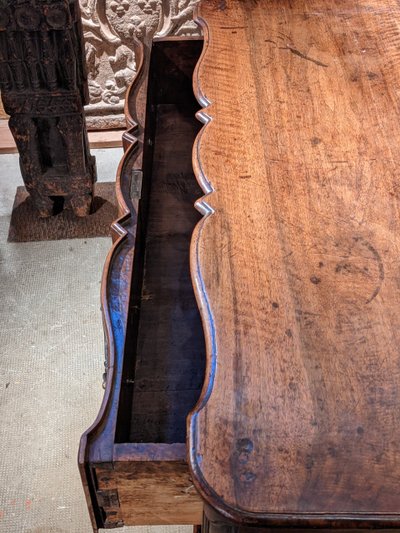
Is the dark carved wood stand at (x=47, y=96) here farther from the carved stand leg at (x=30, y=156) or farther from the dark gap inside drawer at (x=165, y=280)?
the dark gap inside drawer at (x=165, y=280)

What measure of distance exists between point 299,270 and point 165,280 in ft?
1.42

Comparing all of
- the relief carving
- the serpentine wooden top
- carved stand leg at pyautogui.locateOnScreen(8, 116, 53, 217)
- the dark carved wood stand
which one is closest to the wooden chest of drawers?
the serpentine wooden top

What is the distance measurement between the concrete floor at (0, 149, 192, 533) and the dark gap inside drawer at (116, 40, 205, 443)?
16.3 inches

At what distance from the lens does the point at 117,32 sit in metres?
2.14

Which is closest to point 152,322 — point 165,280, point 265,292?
point 165,280

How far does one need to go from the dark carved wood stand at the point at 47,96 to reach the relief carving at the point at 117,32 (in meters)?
0.45

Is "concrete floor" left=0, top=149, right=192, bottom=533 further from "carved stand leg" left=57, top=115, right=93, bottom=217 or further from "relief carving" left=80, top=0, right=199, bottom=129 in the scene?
"relief carving" left=80, top=0, right=199, bottom=129

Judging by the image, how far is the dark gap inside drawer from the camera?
1.05 meters

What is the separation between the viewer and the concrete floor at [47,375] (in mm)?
1364

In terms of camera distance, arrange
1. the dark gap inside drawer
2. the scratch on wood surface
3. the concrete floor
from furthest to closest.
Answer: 1. the concrete floor
2. the scratch on wood surface
3. the dark gap inside drawer

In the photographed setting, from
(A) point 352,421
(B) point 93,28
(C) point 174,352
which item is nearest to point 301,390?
(A) point 352,421

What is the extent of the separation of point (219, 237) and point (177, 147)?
66 cm

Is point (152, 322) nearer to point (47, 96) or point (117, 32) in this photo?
point (47, 96)

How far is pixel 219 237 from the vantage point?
2.99 feet
